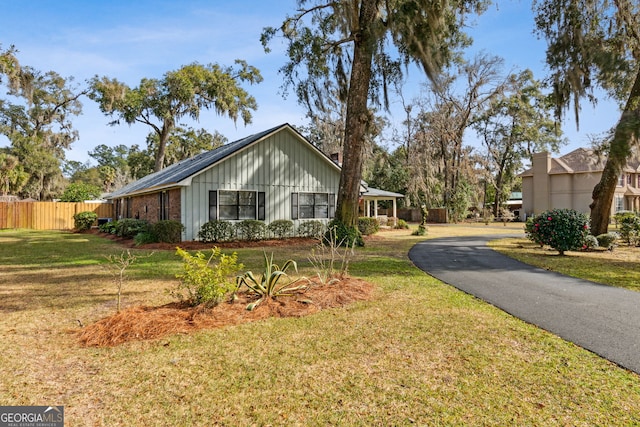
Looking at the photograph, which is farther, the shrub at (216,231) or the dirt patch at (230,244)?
the shrub at (216,231)

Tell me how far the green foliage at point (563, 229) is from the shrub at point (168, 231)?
13.0 metres

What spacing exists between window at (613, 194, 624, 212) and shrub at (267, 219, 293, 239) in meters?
33.9

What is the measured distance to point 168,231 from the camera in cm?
1406

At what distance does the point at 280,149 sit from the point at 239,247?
5.38 metres

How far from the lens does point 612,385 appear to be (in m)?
3.07

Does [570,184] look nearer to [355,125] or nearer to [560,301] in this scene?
[355,125]

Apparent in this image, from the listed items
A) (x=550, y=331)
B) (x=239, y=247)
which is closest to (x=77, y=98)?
(x=239, y=247)

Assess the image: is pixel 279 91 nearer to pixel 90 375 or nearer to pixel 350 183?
pixel 350 183

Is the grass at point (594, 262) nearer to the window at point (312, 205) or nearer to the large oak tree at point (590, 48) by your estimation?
the large oak tree at point (590, 48)

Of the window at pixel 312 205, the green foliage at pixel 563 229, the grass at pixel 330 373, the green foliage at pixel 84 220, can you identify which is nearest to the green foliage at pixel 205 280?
the grass at pixel 330 373

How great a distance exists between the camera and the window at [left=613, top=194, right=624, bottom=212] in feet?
110

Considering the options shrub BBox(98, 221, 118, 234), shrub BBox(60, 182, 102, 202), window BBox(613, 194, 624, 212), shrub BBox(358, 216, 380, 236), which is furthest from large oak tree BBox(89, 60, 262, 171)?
window BBox(613, 194, 624, 212)

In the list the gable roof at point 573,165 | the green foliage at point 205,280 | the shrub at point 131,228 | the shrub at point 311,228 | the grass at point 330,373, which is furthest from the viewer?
the gable roof at point 573,165

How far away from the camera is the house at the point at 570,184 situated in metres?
32.8
